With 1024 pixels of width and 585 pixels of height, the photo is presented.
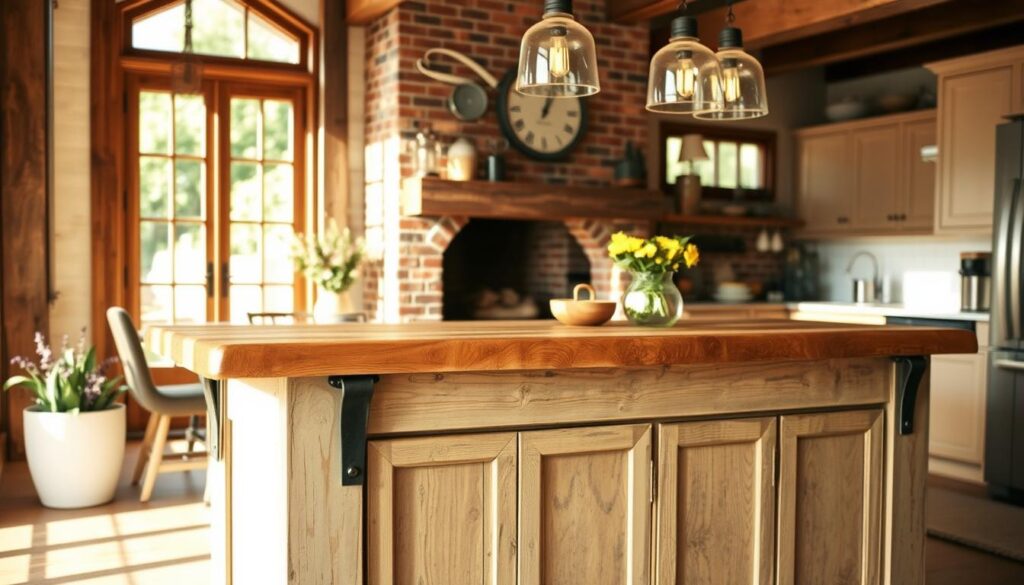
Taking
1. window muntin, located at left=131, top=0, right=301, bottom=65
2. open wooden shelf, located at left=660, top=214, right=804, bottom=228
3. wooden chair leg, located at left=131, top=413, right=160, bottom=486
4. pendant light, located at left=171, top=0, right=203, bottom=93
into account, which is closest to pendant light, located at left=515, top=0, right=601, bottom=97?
pendant light, located at left=171, top=0, right=203, bottom=93

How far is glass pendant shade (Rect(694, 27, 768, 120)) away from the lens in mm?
2951

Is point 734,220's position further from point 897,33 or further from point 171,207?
point 171,207

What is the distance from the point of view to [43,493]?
4527 mm

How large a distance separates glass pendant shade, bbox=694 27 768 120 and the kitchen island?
2.20 ft

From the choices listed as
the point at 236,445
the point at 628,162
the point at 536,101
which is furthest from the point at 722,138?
the point at 236,445

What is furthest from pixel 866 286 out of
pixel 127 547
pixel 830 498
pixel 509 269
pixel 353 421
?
pixel 353 421

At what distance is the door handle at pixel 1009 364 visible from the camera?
15.9 ft

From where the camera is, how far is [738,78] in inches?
117

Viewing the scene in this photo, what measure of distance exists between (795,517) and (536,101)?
384cm

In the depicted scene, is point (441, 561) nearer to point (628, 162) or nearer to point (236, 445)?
point (236, 445)

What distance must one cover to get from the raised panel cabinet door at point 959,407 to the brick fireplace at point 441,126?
6.47ft

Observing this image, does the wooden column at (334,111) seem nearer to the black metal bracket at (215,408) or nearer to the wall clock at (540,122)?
the wall clock at (540,122)

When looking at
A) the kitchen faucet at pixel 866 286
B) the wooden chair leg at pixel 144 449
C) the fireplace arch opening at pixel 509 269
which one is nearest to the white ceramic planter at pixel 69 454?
the wooden chair leg at pixel 144 449

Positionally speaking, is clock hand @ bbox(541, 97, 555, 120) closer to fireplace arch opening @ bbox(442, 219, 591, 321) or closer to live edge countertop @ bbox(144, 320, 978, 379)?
fireplace arch opening @ bbox(442, 219, 591, 321)
